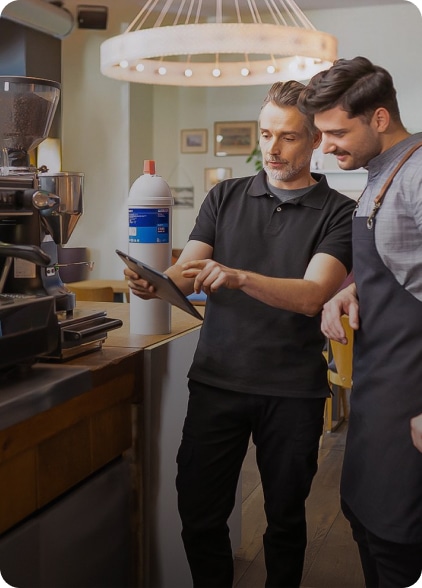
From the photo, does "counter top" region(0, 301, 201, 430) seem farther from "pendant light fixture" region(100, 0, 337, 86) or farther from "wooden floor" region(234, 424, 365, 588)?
"pendant light fixture" region(100, 0, 337, 86)

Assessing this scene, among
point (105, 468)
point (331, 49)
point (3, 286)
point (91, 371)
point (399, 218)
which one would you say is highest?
point (331, 49)

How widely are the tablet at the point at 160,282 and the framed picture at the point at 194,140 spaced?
6029mm

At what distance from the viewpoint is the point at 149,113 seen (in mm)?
7570

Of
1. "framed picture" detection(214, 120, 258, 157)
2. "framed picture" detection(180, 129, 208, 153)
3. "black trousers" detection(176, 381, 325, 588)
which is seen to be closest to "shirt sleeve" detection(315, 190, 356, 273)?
"black trousers" detection(176, 381, 325, 588)

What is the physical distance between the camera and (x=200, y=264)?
1.81 m

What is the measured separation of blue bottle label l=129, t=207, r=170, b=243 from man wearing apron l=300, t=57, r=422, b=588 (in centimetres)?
56

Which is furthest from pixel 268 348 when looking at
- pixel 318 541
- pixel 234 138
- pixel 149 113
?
pixel 149 113

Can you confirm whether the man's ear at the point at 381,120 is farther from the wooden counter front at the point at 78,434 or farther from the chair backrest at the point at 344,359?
the chair backrest at the point at 344,359

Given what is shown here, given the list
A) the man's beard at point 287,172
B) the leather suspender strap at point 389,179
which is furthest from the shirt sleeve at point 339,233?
the leather suspender strap at point 389,179

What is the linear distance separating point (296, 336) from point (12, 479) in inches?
29.6

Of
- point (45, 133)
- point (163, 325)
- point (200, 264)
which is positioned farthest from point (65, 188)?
point (163, 325)

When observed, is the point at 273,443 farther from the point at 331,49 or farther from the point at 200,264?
the point at 331,49

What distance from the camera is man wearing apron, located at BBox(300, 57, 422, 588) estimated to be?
63.2 inches

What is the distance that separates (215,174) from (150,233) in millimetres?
5656
